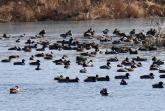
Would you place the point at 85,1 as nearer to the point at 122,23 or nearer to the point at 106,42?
the point at 122,23

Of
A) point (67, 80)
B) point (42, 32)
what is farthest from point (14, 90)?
point (42, 32)

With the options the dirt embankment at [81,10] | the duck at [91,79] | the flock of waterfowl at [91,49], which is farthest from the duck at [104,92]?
the dirt embankment at [81,10]

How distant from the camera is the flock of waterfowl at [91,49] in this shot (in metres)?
64.2

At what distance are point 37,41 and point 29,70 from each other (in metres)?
23.2

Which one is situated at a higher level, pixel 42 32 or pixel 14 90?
pixel 14 90

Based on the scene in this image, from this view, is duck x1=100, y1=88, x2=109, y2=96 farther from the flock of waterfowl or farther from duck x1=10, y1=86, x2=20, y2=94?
duck x1=10, y1=86, x2=20, y2=94

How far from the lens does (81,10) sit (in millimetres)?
121250

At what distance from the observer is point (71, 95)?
57938 millimetres

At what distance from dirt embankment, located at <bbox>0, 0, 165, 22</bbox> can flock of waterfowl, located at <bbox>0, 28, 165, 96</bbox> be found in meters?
20.0

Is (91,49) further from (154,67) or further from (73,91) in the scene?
(73,91)

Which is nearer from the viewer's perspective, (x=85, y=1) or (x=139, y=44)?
(x=139, y=44)

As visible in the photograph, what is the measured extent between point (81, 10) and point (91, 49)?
1459 inches

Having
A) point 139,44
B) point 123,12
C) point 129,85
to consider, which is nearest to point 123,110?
point 129,85

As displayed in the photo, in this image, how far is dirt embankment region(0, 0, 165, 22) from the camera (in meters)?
120
